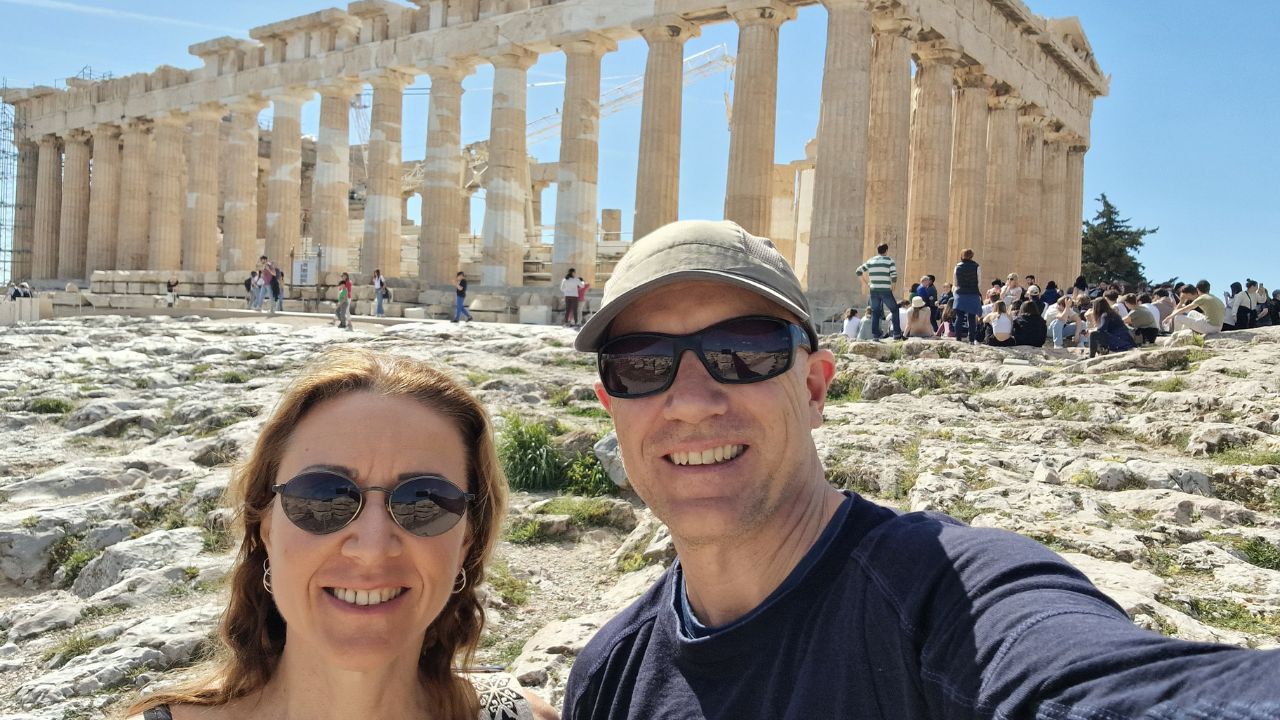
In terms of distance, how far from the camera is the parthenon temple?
21656 millimetres

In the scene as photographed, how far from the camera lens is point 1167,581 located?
434cm

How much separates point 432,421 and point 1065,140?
3176 cm

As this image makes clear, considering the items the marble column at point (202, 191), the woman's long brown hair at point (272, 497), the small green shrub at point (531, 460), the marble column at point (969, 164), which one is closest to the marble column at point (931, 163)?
the marble column at point (969, 164)

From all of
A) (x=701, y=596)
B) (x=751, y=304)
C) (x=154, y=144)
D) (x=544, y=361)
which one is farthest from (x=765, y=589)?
(x=154, y=144)

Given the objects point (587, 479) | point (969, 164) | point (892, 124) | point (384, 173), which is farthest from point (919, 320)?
point (384, 173)

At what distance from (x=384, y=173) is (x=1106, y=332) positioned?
20.7 m

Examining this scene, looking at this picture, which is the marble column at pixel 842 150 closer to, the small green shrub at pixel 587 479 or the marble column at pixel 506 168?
the marble column at pixel 506 168

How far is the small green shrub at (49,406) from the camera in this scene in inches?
452

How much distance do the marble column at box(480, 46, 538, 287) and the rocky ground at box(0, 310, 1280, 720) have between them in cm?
1388

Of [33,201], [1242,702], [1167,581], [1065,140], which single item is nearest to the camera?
[1242,702]

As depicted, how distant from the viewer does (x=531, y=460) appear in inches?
315

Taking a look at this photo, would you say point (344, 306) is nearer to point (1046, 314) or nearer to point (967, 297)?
point (967, 297)

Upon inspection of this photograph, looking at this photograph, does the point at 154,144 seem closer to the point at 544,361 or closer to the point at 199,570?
the point at 544,361

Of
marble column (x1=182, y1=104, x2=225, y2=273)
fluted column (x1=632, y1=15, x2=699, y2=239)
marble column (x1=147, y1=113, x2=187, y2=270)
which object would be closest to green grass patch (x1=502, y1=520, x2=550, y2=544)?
fluted column (x1=632, y1=15, x2=699, y2=239)
